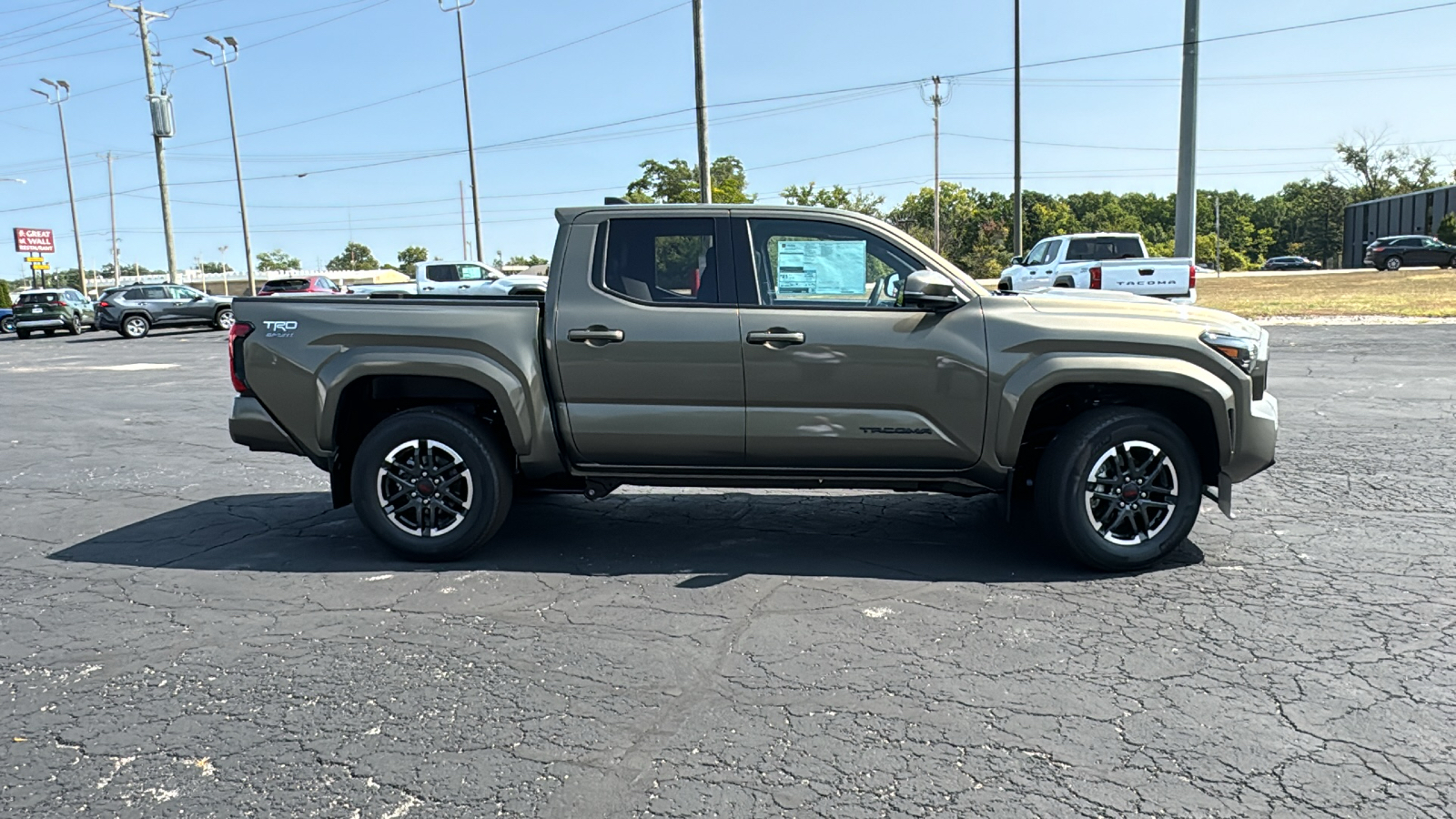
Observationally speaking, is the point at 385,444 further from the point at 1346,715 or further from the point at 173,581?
the point at 1346,715

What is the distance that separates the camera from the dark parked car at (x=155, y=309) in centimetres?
3027

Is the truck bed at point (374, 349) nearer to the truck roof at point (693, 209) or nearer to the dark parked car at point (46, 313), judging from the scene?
the truck roof at point (693, 209)

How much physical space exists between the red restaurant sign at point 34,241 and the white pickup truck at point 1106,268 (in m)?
60.8

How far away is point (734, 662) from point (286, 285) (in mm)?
27712

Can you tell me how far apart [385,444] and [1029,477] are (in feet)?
11.4

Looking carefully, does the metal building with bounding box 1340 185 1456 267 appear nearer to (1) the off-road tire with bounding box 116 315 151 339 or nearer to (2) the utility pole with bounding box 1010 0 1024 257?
(2) the utility pole with bounding box 1010 0 1024 257

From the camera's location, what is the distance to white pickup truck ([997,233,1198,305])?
55.6ft

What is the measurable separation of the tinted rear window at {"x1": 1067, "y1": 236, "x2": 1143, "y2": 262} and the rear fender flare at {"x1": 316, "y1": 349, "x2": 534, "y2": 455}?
17.6 meters

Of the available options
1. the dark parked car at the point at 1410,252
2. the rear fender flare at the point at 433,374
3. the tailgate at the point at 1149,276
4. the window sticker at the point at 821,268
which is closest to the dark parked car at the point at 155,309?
the tailgate at the point at 1149,276

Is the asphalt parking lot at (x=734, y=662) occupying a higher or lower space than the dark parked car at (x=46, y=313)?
lower

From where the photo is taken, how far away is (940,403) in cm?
507

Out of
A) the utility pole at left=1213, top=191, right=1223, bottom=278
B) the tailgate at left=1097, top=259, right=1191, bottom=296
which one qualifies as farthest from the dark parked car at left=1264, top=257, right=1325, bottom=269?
the tailgate at left=1097, top=259, right=1191, bottom=296

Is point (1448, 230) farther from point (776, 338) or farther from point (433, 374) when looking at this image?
point (433, 374)

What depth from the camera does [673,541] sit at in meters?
5.86
